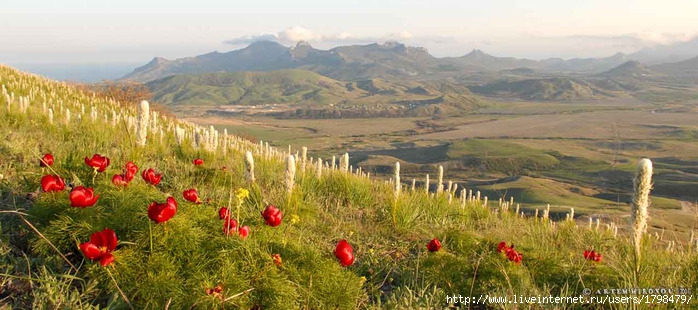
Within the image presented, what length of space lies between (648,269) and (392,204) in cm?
336

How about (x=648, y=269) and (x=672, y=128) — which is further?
(x=672, y=128)

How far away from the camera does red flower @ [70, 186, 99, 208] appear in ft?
11.9

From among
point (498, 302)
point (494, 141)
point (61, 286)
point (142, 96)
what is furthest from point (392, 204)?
point (494, 141)

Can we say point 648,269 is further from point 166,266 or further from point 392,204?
point 166,266

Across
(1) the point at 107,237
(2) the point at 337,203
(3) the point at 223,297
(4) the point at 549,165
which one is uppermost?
(1) the point at 107,237

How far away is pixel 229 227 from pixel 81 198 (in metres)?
1.19

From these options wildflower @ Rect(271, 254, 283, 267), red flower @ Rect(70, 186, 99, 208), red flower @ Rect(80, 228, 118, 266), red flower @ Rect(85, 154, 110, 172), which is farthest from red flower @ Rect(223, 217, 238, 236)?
red flower @ Rect(85, 154, 110, 172)

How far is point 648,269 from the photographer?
15.8ft

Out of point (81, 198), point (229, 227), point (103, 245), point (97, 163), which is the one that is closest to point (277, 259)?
point (229, 227)

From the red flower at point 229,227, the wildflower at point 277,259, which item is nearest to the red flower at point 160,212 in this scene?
the red flower at point 229,227

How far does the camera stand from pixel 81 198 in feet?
12.0

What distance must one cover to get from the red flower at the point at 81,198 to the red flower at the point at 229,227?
107cm

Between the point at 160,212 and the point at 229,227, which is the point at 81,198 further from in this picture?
the point at 229,227

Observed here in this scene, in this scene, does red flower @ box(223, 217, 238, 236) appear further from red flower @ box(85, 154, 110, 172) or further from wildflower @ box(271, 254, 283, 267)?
red flower @ box(85, 154, 110, 172)
